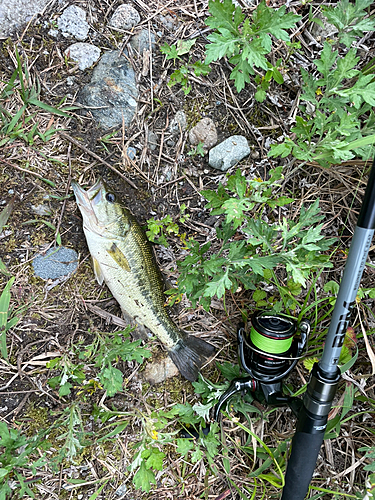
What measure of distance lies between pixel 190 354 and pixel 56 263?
4.41 ft

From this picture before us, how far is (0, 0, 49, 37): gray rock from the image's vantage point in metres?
2.64

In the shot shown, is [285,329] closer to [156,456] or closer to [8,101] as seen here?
[156,456]

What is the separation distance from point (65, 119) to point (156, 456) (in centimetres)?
260

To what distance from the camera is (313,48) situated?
2920 millimetres

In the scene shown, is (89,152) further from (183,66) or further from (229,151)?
(229,151)

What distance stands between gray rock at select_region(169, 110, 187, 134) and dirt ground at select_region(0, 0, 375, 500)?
0.15ft

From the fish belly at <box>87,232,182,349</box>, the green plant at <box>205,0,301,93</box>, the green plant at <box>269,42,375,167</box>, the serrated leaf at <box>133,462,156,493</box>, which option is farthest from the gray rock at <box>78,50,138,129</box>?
the serrated leaf at <box>133,462,156,493</box>

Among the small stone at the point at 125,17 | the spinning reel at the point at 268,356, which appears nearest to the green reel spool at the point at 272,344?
the spinning reel at the point at 268,356

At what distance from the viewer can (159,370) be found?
3.04 m

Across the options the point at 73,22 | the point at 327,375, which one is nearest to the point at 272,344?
the point at 327,375

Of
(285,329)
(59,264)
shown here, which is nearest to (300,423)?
(285,329)

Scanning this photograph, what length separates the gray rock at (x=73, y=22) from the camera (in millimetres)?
2691

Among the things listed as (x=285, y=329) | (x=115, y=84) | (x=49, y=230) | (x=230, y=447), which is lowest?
(x=230, y=447)

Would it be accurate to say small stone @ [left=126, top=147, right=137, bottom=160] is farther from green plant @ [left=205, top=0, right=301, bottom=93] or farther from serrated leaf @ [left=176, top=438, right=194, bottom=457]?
serrated leaf @ [left=176, top=438, right=194, bottom=457]
